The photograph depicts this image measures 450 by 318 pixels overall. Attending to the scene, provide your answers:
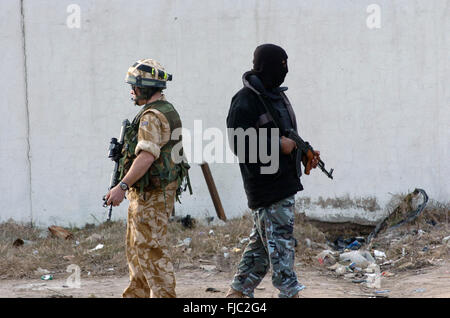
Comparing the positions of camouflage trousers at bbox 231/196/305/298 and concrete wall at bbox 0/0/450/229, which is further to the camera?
concrete wall at bbox 0/0/450/229

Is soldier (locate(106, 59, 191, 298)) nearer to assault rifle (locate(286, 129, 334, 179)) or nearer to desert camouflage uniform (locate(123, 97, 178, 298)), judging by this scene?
desert camouflage uniform (locate(123, 97, 178, 298))

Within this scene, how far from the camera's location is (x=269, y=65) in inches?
165

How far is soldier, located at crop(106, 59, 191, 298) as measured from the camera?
410cm

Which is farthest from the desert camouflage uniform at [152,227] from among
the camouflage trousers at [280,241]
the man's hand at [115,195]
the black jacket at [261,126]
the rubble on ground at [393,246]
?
the rubble on ground at [393,246]

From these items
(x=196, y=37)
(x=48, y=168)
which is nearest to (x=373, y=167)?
(x=196, y=37)

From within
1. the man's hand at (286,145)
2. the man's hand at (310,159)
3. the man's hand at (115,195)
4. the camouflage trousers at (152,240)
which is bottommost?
the camouflage trousers at (152,240)

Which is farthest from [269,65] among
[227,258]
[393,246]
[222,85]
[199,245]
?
[222,85]

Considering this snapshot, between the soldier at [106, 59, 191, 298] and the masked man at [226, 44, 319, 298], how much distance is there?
1.53 feet

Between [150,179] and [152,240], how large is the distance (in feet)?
1.29

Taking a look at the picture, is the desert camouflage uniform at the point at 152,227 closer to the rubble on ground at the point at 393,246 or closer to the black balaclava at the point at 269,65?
the black balaclava at the point at 269,65

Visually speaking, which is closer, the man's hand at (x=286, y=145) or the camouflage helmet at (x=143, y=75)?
the man's hand at (x=286, y=145)

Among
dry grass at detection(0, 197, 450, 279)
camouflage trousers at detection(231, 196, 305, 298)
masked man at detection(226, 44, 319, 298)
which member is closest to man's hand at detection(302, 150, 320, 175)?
masked man at detection(226, 44, 319, 298)

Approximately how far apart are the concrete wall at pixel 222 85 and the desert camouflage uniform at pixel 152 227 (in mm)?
3218

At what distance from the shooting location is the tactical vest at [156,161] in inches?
164
